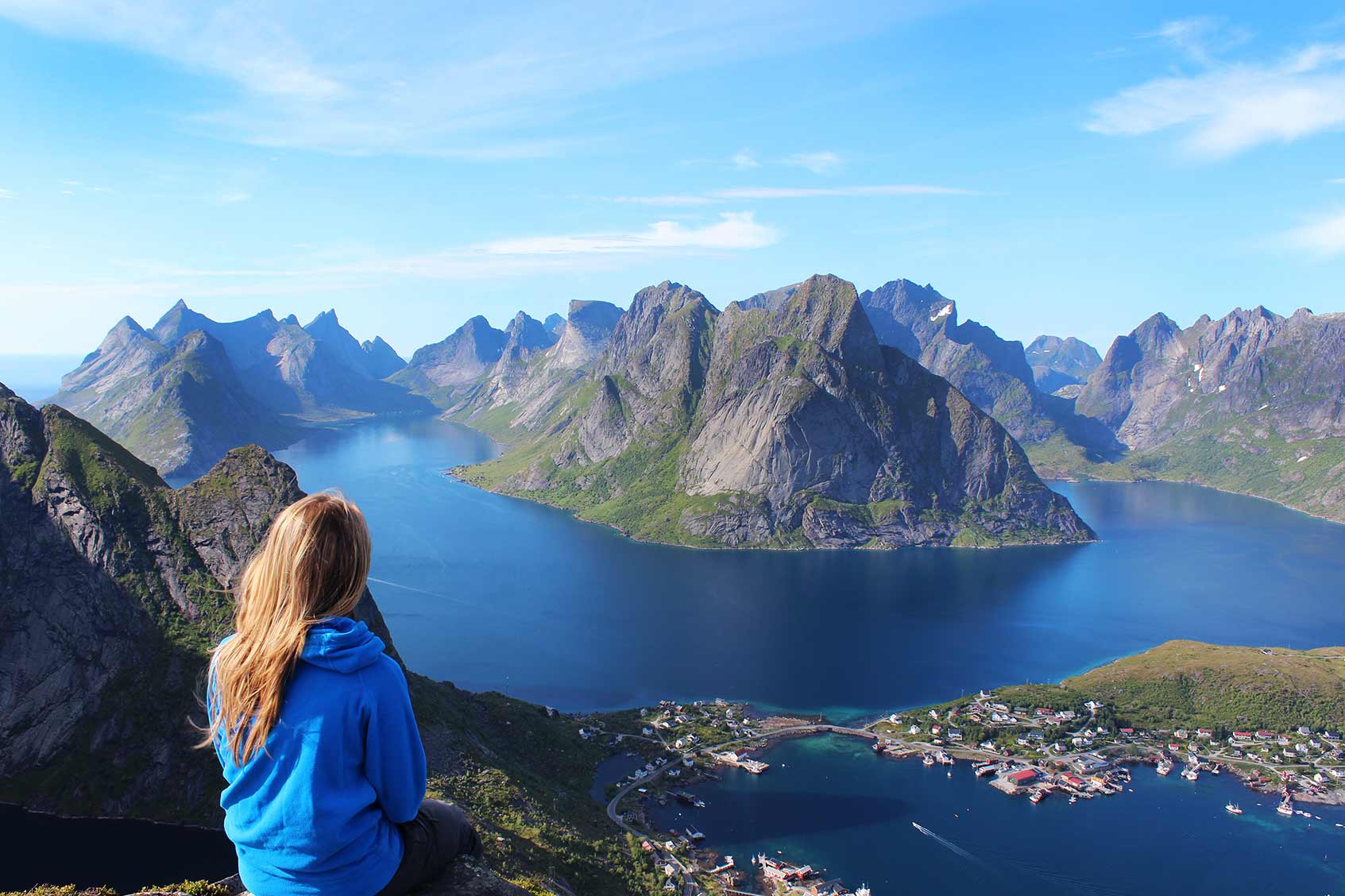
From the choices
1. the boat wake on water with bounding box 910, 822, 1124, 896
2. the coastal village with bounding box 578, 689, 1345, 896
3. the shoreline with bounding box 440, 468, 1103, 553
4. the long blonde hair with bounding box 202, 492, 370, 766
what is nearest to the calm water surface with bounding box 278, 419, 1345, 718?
the shoreline with bounding box 440, 468, 1103, 553

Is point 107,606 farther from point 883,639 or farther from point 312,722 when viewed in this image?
point 883,639

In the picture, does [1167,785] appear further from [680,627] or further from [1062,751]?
[680,627]

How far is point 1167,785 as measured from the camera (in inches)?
2790

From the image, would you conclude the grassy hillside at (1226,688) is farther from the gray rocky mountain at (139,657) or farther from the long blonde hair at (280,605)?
the long blonde hair at (280,605)

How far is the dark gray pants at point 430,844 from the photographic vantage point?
6.09 meters

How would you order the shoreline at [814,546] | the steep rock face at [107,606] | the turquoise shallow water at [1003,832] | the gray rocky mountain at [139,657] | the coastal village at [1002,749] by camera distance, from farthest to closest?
the shoreline at [814,546] → the coastal village at [1002,749] → the turquoise shallow water at [1003,832] → the steep rock face at [107,606] → the gray rocky mountain at [139,657]

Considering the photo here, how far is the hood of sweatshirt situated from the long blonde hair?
0.08m

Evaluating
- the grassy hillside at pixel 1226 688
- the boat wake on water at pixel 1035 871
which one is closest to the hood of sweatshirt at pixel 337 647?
the boat wake on water at pixel 1035 871

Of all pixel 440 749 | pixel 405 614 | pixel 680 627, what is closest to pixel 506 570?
pixel 405 614

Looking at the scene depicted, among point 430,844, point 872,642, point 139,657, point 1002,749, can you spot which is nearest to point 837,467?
point 872,642

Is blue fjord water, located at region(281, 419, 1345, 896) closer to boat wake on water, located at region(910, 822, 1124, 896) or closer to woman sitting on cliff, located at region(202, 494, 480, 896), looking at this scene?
boat wake on water, located at region(910, 822, 1124, 896)

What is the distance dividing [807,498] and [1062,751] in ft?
318

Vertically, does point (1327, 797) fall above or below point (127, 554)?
below

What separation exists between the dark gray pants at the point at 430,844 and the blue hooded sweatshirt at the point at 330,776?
40cm
